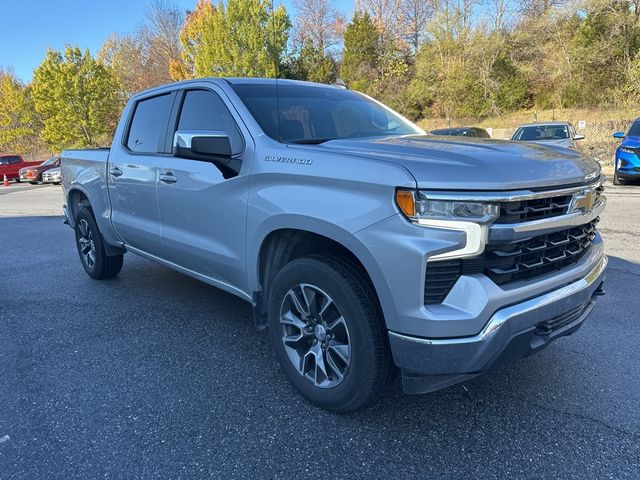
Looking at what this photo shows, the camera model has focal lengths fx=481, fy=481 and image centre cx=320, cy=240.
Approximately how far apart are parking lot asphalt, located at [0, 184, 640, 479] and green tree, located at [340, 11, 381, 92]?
1427 inches

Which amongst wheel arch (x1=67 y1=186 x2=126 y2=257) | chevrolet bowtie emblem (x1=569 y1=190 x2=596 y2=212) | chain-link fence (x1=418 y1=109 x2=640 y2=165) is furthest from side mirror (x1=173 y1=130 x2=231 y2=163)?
chain-link fence (x1=418 y1=109 x2=640 y2=165)

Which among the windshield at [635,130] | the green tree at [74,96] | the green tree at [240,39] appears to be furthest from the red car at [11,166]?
the windshield at [635,130]

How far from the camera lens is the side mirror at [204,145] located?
9.45 feet

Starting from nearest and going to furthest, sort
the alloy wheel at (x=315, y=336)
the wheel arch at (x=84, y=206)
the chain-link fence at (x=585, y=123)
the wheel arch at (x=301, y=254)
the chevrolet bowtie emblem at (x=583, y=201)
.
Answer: the wheel arch at (x=301, y=254)
the chevrolet bowtie emblem at (x=583, y=201)
the alloy wheel at (x=315, y=336)
the wheel arch at (x=84, y=206)
the chain-link fence at (x=585, y=123)

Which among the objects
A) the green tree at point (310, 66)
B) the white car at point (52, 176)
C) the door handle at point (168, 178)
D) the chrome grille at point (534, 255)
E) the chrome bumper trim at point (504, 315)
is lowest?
the white car at point (52, 176)

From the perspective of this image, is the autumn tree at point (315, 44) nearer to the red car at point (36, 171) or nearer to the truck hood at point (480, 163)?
the red car at point (36, 171)

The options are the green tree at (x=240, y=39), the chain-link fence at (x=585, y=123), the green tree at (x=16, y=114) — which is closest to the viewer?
the chain-link fence at (x=585, y=123)

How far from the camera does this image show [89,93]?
3559 centimetres

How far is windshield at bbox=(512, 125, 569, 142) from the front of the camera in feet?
44.4

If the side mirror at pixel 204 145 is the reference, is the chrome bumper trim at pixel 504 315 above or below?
below

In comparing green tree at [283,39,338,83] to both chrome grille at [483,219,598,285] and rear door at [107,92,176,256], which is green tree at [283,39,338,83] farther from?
chrome grille at [483,219,598,285]

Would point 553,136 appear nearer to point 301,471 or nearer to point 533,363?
point 533,363

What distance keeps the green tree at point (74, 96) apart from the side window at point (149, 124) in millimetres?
35414

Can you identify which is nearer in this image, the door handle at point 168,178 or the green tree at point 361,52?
the door handle at point 168,178
